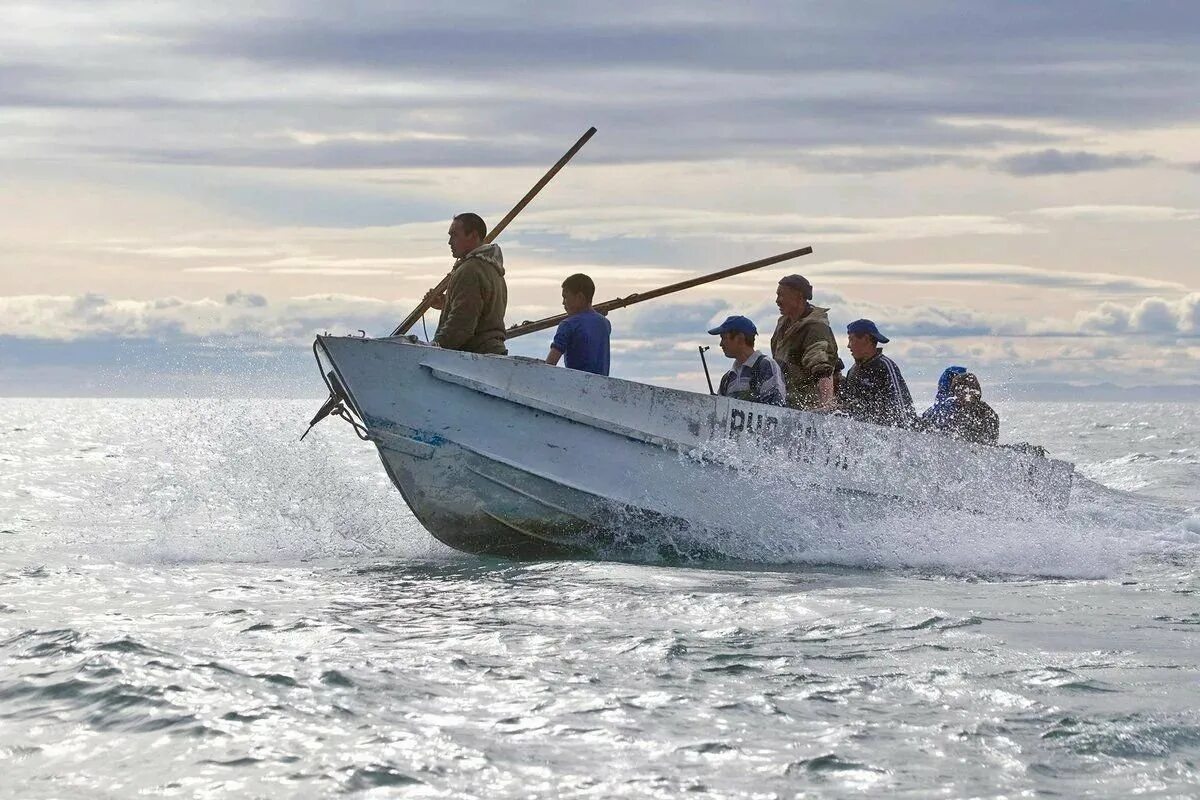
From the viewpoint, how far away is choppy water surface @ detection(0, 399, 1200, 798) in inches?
218

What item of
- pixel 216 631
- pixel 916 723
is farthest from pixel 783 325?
pixel 916 723

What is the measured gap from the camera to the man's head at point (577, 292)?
468 inches

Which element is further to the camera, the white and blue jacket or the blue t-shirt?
the white and blue jacket

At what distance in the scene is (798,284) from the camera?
12.5 metres

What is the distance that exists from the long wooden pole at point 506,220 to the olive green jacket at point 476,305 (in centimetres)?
53

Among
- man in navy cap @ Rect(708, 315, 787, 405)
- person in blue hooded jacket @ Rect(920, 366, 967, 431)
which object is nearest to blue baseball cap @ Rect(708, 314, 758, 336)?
man in navy cap @ Rect(708, 315, 787, 405)

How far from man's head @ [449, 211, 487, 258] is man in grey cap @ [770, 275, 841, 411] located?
2.69 metres

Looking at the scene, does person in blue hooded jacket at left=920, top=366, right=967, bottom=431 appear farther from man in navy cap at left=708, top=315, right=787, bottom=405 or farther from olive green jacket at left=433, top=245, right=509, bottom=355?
olive green jacket at left=433, top=245, right=509, bottom=355

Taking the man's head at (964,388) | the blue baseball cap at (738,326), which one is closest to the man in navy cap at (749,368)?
the blue baseball cap at (738,326)

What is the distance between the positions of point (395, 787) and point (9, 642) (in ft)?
12.5

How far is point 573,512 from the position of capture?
1199 centimetres

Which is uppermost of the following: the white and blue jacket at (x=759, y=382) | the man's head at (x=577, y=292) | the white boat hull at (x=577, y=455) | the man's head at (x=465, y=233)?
the man's head at (x=465, y=233)

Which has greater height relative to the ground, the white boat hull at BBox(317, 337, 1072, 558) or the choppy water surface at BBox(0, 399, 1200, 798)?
the white boat hull at BBox(317, 337, 1072, 558)

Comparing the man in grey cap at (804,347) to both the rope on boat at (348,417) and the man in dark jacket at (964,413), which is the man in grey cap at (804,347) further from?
the rope on boat at (348,417)
